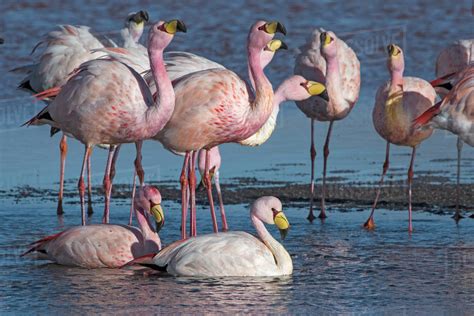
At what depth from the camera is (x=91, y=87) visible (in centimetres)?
838

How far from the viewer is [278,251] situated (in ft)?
24.2

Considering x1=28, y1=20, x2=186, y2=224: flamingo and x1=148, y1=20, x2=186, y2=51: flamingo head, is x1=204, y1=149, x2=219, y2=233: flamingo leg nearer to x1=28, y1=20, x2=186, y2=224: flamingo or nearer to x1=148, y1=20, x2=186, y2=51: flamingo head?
x1=28, y1=20, x2=186, y2=224: flamingo

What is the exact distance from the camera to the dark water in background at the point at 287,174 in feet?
22.3

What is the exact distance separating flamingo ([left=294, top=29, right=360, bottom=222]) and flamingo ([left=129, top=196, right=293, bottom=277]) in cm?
272

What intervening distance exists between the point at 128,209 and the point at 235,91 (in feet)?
5.90

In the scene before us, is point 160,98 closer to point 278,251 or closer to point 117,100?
point 117,100

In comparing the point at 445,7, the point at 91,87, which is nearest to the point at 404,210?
the point at 91,87

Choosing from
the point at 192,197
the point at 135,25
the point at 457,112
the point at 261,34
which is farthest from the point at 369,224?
the point at 135,25

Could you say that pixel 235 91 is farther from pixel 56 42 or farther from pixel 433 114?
pixel 56 42

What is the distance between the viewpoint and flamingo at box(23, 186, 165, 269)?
7641 millimetres

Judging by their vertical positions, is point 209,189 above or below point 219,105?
below

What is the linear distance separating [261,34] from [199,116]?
69 cm

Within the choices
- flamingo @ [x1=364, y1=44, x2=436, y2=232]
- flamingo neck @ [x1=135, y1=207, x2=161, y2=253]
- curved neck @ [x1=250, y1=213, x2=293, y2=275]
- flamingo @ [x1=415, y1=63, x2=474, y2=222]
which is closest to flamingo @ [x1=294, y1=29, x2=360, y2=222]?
flamingo @ [x1=364, y1=44, x2=436, y2=232]

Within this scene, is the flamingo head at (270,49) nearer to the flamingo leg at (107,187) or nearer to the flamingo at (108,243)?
the flamingo leg at (107,187)
